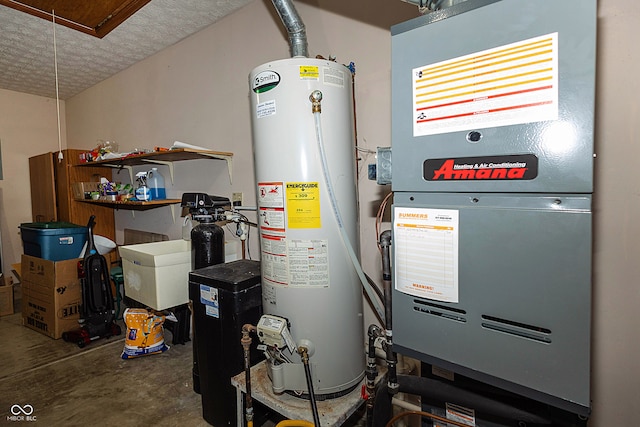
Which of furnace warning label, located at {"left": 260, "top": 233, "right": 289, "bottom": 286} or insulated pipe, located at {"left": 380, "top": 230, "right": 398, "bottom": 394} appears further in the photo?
furnace warning label, located at {"left": 260, "top": 233, "right": 289, "bottom": 286}

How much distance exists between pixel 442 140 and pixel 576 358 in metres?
0.56

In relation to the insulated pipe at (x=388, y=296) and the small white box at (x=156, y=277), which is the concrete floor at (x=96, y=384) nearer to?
the small white box at (x=156, y=277)

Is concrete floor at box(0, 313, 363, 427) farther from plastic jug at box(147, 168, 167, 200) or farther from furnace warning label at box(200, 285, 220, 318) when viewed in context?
plastic jug at box(147, 168, 167, 200)

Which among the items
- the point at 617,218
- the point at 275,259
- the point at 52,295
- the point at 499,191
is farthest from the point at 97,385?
the point at 617,218

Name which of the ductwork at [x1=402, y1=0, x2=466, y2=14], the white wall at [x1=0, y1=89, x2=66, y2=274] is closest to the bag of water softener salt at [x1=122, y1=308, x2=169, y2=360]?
the ductwork at [x1=402, y1=0, x2=466, y2=14]

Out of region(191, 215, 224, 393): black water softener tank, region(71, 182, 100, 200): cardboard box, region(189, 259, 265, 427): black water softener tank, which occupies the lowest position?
region(189, 259, 265, 427): black water softener tank

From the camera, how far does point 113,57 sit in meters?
3.09

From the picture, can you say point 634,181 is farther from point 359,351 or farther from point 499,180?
point 359,351

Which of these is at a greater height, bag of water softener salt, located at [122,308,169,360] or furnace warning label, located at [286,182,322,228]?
furnace warning label, located at [286,182,322,228]

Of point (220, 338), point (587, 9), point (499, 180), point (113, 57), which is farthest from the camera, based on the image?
point (113, 57)

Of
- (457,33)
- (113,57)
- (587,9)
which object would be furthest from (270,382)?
(113,57)

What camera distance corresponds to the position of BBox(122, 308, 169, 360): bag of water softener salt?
7.95ft

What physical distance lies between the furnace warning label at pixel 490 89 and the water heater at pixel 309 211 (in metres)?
0.51

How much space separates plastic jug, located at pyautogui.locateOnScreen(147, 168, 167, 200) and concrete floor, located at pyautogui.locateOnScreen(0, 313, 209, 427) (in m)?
1.27
